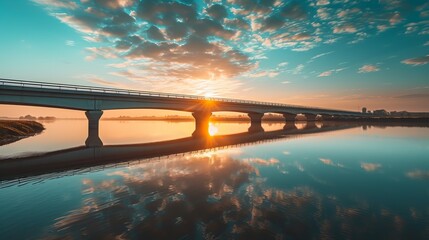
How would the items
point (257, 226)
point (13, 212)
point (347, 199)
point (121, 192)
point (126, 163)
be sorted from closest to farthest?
1. point (257, 226)
2. point (13, 212)
3. point (347, 199)
4. point (121, 192)
5. point (126, 163)

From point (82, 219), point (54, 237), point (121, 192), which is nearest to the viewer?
point (54, 237)

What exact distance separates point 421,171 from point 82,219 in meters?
20.6

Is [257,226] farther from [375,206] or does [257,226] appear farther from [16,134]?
[16,134]

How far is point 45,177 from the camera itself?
13.9m

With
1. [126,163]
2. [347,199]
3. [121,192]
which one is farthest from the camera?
[126,163]

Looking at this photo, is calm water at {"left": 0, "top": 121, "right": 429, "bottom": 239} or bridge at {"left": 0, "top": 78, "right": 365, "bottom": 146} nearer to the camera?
calm water at {"left": 0, "top": 121, "right": 429, "bottom": 239}

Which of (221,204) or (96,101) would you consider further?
(96,101)

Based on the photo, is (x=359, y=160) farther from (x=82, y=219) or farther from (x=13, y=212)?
(x=13, y=212)

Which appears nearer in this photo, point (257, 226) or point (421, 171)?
point (257, 226)

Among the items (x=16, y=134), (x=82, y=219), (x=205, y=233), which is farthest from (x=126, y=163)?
(x=16, y=134)

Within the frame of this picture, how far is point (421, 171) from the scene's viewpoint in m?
15.3

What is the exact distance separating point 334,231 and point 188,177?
28.7 feet

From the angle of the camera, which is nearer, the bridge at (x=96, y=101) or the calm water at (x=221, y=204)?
the calm water at (x=221, y=204)

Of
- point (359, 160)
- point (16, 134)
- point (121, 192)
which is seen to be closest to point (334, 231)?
point (121, 192)
